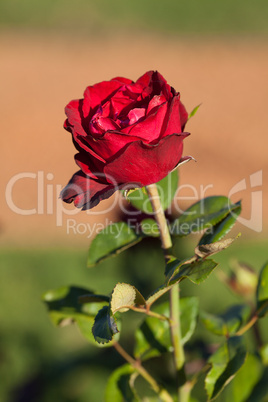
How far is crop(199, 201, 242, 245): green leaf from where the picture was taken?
0.62m

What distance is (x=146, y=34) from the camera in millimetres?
3379

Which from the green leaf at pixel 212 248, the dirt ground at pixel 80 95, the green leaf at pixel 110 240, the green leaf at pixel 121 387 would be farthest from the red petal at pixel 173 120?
the dirt ground at pixel 80 95

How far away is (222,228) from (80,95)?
81.1 inches

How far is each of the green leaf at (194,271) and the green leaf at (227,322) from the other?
9.6 inches

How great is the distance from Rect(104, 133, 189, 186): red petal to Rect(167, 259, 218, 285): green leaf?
104 millimetres

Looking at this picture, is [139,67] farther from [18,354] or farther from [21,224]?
[18,354]

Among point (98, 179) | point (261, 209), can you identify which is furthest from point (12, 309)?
point (98, 179)

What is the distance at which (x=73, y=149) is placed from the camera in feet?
7.32

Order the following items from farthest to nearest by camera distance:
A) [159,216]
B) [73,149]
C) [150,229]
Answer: [73,149]
[150,229]
[159,216]

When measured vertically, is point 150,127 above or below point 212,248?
above

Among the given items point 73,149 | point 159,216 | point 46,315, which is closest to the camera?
point 159,216

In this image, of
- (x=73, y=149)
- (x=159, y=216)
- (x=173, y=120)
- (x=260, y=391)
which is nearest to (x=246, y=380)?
(x=260, y=391)

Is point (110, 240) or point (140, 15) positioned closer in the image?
point (110, 240)

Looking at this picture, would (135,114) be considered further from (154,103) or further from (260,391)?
(260,391)
